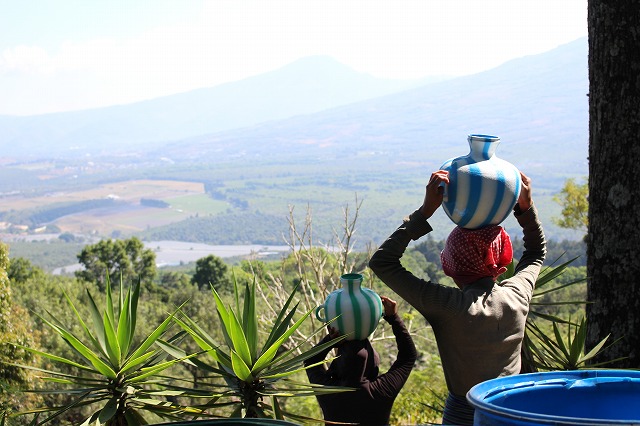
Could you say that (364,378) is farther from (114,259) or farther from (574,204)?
(114,259)

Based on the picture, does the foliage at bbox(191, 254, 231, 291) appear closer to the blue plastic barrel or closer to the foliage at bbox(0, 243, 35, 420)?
the foliage at bbox(0, 243, 35, 420)

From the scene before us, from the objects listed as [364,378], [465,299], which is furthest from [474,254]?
[364,378]

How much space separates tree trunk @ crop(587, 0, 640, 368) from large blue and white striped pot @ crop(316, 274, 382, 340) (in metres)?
1.90

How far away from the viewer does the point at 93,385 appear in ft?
11.1

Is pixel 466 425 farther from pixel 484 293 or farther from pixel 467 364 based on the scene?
pixel 484 293

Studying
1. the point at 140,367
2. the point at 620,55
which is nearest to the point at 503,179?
the point at 140,367

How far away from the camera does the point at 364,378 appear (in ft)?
10.8

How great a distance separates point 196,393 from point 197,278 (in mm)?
44632

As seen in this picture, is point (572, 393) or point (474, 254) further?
point (474, 254)

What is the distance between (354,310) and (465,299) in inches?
18.8

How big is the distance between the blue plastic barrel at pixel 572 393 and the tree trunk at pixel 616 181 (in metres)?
2.41

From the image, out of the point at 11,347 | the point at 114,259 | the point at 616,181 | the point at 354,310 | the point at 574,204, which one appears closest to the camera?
the point at 354,310

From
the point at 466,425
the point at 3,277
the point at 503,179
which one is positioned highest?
the point at 503,179

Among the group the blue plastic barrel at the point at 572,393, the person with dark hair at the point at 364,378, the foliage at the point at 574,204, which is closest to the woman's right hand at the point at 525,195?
the person with dark hair at the point at 364,378
